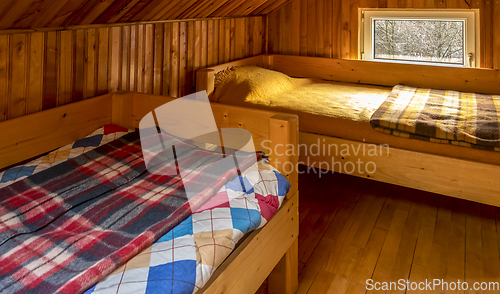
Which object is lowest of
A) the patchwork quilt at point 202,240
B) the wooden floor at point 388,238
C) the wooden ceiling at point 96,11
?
the wooden floor at point 388,238

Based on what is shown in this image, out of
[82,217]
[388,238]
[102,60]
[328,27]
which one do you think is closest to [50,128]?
[102,60]

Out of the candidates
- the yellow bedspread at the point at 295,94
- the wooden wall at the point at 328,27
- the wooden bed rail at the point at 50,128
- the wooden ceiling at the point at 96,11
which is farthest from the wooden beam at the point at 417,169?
the wooden wall at the point at 328,27

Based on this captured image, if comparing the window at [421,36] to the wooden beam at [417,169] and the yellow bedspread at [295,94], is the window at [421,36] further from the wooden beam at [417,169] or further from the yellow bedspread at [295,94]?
A: the wooden beam at [417,169]

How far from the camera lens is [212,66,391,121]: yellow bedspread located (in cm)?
223

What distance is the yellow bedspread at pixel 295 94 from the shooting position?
→ 223 centimetres

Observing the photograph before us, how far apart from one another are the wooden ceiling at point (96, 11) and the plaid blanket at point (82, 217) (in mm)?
557

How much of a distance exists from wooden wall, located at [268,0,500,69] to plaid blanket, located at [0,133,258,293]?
2.17 metres

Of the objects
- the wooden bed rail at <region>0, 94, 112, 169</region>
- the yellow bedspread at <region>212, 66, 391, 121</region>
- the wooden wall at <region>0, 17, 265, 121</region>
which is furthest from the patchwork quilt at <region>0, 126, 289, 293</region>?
the yellow bedspread at <region>212, 66, 391, 121</region>

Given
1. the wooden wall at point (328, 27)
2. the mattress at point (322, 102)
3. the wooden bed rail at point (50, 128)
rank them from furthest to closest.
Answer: the wooden wall at point (328, 27), the mattress at point (322, 102), the wooden bed rail at point (50, 128)

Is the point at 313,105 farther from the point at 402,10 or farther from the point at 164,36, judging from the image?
the point at 402,10

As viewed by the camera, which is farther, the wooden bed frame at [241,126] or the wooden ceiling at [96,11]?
the wooden ceiling at [96,11]

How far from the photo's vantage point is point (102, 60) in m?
1.85

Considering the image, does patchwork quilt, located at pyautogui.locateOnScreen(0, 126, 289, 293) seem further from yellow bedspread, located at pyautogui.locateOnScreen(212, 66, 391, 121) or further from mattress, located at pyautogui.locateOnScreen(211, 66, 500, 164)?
yellow bedspread, located at pyautogui.locateOnScreen(212, 66, 391, 121)

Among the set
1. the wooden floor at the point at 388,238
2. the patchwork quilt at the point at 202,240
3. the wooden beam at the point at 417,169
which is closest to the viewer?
the patchwork quilt at the point at 202,240
